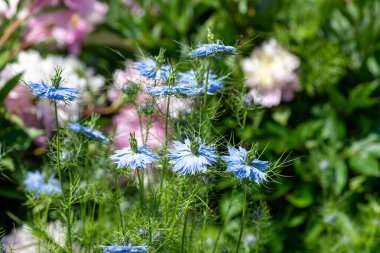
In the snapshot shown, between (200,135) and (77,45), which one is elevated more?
(77,45)

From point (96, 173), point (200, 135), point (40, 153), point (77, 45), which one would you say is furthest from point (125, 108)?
point (200, 135)

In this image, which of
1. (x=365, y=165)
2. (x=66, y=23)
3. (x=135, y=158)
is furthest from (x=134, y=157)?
(x=66, y=23)

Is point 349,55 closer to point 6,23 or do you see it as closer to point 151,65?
point 6,23

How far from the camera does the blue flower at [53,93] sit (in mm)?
756

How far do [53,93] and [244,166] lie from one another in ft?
0.73

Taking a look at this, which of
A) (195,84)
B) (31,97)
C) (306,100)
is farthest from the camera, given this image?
(306,100)

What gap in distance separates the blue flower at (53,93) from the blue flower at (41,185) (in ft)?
0.97

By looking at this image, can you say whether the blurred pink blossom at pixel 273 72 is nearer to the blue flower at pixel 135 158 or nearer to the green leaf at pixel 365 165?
the green leaf at pixel 365 165

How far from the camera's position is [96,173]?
43.6 inches

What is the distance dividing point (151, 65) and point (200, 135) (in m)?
0.12

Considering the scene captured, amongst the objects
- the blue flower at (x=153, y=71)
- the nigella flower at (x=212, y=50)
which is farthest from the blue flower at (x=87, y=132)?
the nigella flower at (x=212, y=50)

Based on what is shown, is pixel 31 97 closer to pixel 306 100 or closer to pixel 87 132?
pixel 87 132

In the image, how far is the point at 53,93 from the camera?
0.76 m

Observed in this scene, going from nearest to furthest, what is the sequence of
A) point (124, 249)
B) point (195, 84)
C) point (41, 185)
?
point (124, 249), point (195, 84), point (41, 185)
